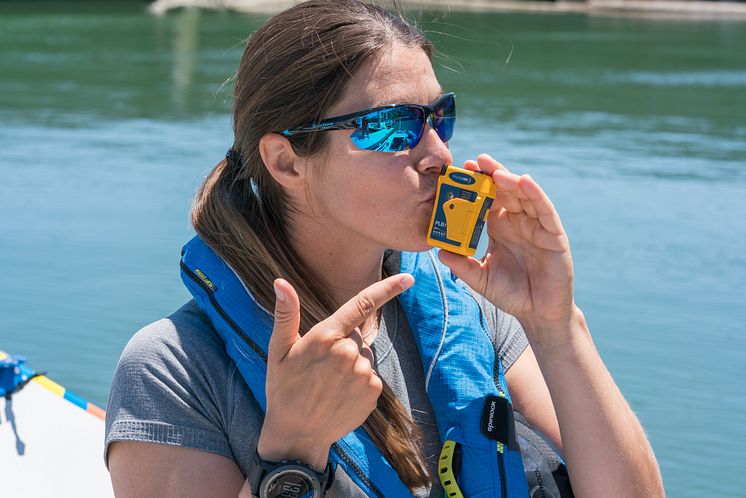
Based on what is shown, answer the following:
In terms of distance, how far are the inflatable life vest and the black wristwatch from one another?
0.51 ft

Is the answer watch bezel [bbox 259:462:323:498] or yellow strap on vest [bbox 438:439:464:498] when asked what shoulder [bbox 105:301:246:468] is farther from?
yellow strap on vest [bbox 438:439:464:498]

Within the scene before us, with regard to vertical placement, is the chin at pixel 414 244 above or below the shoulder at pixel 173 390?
above

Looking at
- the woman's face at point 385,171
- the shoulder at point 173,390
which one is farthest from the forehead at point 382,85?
the shoulder at point 173,390

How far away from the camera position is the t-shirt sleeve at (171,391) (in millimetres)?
1694

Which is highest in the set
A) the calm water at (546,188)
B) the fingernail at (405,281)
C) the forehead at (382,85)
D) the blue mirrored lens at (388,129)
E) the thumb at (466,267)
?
the forehead at (382,85)

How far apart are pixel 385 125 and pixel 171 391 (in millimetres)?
583

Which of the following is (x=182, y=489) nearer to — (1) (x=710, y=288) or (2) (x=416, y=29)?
(2) (x=416, y=29)

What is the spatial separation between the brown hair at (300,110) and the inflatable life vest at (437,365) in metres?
0.04

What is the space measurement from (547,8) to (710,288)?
107 ft

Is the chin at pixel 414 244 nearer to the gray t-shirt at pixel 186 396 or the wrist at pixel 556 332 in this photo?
the wrist at pixel 556 332

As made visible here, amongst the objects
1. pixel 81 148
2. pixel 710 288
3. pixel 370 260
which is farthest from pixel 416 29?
pixel 81 148

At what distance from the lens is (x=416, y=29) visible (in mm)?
2041

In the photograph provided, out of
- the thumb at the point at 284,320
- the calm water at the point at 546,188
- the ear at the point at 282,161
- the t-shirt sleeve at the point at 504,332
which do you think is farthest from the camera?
the calm water at the point at 546,188

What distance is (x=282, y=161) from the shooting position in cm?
196
